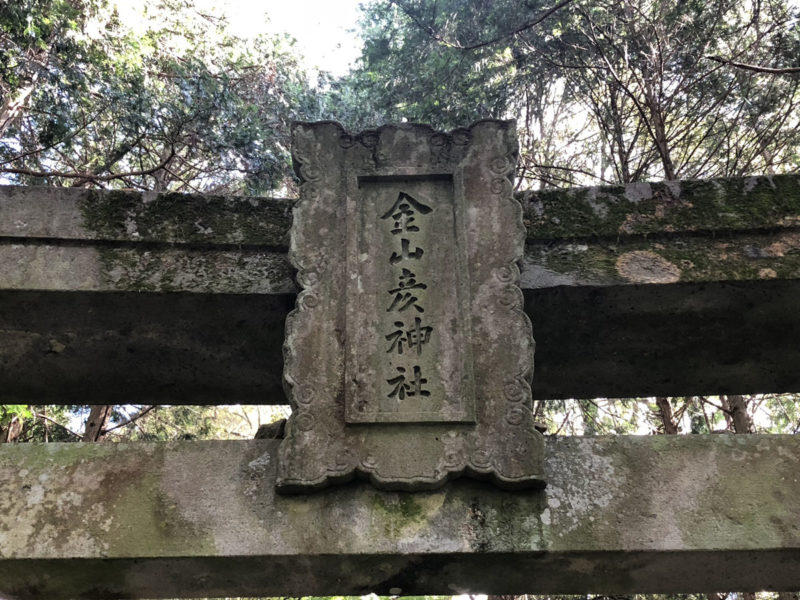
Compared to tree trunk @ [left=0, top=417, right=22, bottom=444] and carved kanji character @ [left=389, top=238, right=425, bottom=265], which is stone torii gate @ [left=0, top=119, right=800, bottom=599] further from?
tree trunk @ [left=0, top=417, right=22, bottom=444]

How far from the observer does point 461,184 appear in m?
2.44

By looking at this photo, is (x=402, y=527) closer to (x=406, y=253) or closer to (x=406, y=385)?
(x=406, y=385)

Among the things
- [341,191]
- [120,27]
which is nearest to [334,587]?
[341,191]

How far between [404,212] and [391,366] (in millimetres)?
591

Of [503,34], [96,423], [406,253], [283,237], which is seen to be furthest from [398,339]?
[96,423]

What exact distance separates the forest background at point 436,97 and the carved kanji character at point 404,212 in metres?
2.74

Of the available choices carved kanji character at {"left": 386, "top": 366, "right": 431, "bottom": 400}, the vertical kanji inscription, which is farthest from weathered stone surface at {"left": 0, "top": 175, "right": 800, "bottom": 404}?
carved kanji character at {"left": 386, "top": 366, "right": 431, "bottom": 400}

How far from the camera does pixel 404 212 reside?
2418 mm

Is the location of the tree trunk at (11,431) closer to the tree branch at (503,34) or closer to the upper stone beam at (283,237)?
the upper stone beam at (283,237)

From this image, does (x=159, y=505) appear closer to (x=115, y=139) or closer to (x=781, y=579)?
(x=781, y=579)

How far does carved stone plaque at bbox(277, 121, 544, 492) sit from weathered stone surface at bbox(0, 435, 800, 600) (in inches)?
4.5

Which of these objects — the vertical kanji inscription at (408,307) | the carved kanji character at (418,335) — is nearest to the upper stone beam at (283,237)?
the vertical kanji inscription at (408,307)

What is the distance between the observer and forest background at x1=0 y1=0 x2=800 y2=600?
18.2 feet

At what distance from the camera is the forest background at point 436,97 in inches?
218
